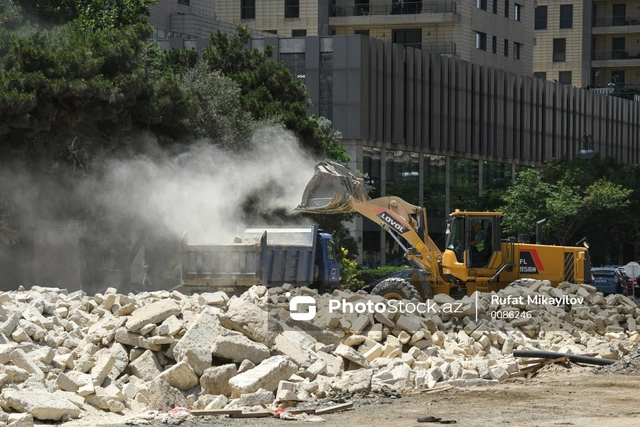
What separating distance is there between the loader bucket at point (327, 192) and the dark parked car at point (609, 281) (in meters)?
19.1

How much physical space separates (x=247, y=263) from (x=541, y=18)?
6870 centimetres

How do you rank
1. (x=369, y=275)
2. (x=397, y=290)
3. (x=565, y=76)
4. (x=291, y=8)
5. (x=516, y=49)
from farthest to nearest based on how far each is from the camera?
(x=565, y=76)
(x=516, y=49)
(x=291, y=8)
(x=369, y=275)
(x=397, y=290)

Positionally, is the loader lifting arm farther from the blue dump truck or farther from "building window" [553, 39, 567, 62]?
"building window" [553, 39, 567, 62]

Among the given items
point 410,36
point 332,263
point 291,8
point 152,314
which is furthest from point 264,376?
point 291,8

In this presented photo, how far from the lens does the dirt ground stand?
1435 cm

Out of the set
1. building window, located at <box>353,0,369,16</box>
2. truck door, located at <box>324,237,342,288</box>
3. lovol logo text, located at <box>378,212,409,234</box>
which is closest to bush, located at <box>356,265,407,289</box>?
truck door, located at <box>324,237,342,288</box>

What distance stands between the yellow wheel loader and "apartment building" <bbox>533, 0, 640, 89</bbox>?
66.9 meters

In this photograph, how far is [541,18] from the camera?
91.2m

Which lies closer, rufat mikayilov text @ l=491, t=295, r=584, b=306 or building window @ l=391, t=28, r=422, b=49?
rufat mikayilov text @ l=491, t=295, r=584, b=306

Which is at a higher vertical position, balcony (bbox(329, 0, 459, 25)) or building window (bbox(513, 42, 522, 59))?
balcony (bbox(329, 0, 459, 25))

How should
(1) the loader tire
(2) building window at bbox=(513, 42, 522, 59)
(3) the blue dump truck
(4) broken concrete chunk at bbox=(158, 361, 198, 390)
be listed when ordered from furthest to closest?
(2) building window at bbox=(513, 42, 522, 59)
(3) the blue dump truck
(1) the loader tire
(4) broken concrete chunk at bbox=(158, 361, 198, 390)

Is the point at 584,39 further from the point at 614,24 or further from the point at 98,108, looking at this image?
the point at 98,108

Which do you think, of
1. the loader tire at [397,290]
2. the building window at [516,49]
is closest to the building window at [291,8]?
the building window at [516,49]

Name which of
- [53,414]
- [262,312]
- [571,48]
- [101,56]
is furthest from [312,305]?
[571,48]
